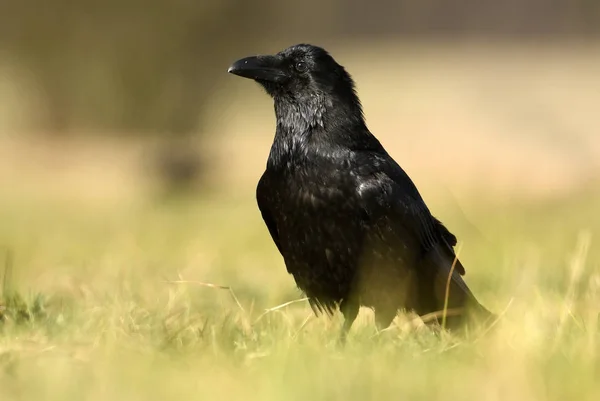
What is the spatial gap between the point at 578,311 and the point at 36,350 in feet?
6.29

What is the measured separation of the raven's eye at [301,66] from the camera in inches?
181

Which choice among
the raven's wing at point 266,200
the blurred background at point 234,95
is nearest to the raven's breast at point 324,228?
→ the raven's wing at point 266,200

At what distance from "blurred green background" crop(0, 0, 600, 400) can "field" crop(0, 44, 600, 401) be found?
16 mm

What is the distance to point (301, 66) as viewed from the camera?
4.62m

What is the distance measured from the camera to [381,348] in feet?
11.1

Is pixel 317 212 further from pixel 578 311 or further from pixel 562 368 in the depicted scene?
pixel 562 368

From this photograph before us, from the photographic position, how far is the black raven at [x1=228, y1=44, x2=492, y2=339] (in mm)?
4164

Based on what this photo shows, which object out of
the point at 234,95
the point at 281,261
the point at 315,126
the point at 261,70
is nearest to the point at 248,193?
the point at 234,95

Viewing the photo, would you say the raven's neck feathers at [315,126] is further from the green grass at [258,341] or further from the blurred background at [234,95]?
the blurred background at [234,95]

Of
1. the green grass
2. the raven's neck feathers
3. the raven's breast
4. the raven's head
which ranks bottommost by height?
the green grass

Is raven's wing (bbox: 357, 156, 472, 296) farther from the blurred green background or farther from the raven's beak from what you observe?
the raven's beak

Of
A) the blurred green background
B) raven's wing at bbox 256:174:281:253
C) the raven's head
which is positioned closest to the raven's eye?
the raven's head

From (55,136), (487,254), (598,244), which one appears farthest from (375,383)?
(55,136)

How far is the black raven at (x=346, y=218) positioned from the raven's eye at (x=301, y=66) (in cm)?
3
